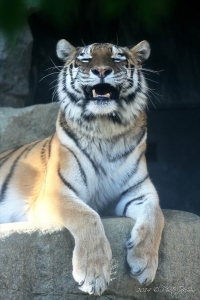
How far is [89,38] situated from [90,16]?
1.49ft

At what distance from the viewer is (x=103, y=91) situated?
3.35 meters

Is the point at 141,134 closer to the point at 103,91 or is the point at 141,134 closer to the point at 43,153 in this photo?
the point at 103,91

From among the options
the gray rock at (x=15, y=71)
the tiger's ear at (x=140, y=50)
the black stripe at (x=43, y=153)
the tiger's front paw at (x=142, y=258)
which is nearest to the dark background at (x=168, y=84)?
the gray rock at (x=15, y=71)

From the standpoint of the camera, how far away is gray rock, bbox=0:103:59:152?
478 centimetres

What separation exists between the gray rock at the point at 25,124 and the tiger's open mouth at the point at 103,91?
1584 millimetres

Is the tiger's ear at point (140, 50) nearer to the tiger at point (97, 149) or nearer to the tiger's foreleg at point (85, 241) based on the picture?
the tiger at point (97, 149)


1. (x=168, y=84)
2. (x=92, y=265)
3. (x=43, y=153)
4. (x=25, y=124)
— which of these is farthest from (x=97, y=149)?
(x=168, y=84)

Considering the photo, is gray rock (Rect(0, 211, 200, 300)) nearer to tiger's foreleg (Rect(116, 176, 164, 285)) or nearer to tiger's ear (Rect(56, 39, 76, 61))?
tiger's foreleg (Rect(116, 176, 164, 285))

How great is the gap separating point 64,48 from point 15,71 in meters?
1.33

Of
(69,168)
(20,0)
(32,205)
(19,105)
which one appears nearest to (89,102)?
(69,168)

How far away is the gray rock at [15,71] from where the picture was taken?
499 cm

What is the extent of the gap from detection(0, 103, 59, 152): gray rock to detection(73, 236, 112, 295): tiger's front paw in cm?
236

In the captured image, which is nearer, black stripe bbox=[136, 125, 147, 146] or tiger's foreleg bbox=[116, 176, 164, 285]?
tiger's foreleg bbox=[116, 176, 164, 285]

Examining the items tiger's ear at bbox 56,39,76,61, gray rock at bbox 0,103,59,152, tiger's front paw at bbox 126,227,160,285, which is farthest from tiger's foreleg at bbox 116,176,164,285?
gray rock at bbox 0,103,59,152
